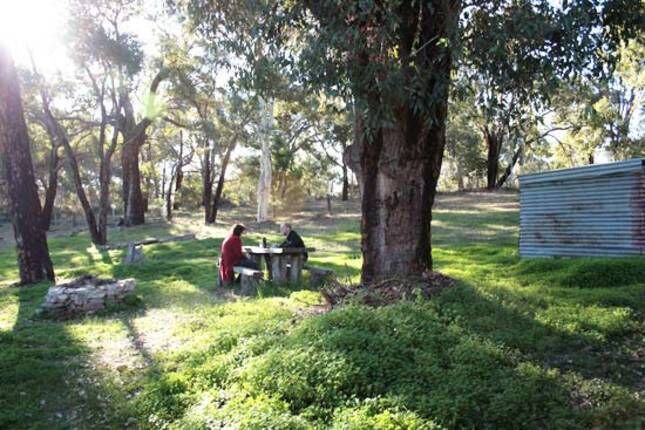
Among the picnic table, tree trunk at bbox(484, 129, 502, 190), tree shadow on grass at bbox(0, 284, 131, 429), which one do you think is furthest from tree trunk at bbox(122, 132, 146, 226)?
tree trunk at bbox(484, 129, 502, 190)

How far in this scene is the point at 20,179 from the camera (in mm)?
13016

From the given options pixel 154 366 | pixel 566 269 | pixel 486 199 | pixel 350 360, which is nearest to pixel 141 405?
pixel 154 366

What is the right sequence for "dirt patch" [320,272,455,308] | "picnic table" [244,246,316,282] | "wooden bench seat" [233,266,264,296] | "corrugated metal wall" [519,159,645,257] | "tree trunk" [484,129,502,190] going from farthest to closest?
"tree trunk" [484,129,502,190] < "corrugated metal wall" [519,159,645,257] < "picnic table" [244,246,316,282] < "wooden bench seat" [233,266,264,296] < "dirt patch" [320,272,455,308]

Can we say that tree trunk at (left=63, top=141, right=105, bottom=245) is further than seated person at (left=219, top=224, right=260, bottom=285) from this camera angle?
Yes

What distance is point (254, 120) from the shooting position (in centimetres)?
2844

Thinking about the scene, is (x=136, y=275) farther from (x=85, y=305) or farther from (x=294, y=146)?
(x=294, y=146)

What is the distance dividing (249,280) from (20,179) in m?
A: 6.16

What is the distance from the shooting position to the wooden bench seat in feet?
35.3

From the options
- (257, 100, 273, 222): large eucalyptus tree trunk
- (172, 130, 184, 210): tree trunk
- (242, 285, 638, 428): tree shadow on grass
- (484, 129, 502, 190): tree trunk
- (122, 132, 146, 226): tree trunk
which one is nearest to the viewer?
(242, 285, 638, 428): tree shadow on grass

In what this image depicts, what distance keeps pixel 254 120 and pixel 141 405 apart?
940 inches

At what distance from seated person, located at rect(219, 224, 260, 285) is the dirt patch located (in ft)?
9.86

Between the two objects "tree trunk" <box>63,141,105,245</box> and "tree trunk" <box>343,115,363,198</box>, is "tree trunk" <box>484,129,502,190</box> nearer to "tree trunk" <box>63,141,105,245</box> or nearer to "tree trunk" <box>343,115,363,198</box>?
"tree trunk" <box>63,141,105,245</box>

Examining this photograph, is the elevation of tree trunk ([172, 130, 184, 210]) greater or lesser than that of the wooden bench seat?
greater

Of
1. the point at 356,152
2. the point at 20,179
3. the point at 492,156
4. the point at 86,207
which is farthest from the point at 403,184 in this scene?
the point at 492,156
